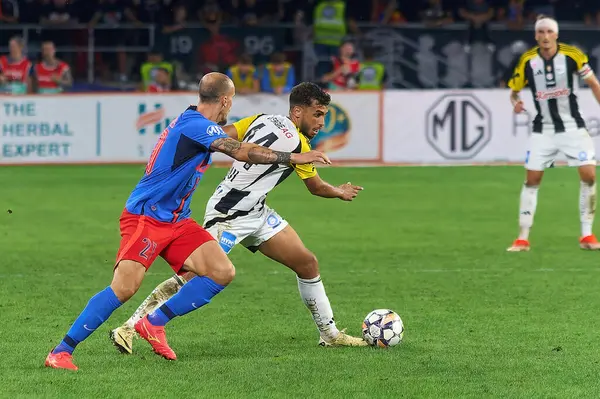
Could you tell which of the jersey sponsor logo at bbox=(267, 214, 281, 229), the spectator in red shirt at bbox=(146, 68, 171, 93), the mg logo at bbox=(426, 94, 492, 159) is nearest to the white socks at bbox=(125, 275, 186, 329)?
the jersey sponsor logo at bbox=(267, 214, 281, 229)

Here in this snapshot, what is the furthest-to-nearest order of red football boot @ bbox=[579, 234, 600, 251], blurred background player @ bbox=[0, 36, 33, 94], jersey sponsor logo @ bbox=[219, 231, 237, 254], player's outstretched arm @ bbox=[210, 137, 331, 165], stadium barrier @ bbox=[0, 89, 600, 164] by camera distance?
blurred background player @ bbox=[0, 36, 33, 94] < stadium barrier @ bbox=[0, 89, 600, 164] < red football boot @ bbox=[579, 234, 600, 251] < jersey sponsor logo @ bbox=[219, 231, 237, 254] < player's outstretched arm @ bbox=[210, 137, 331, 165]

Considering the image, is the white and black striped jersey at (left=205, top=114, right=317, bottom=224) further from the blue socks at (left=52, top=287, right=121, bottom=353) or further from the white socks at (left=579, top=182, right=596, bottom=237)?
the white socks at (left=579, top=182, right=596, bottom=237)

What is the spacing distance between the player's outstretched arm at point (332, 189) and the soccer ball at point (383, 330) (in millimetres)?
892

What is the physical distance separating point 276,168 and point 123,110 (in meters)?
12.9

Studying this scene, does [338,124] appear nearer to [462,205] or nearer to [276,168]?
[462,205]

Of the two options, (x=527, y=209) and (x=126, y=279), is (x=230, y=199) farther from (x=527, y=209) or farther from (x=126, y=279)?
(x=527, y=209)

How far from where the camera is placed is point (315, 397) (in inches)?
253

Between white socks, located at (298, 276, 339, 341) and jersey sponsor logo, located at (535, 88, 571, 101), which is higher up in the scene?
jersey sponsor logo, located at (535, 88, 571, 101)

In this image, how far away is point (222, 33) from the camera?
24.8 meters

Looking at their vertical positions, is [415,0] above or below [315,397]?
above

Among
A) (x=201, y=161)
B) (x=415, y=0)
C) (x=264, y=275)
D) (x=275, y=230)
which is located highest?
(x=415, y=0)

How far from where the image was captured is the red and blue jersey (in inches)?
278

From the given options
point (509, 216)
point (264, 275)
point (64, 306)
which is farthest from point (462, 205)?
point (64, 306)

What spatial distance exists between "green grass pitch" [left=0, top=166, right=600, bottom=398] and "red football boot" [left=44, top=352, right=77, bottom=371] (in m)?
0.08
